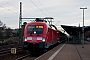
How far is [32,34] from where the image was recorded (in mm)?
21875

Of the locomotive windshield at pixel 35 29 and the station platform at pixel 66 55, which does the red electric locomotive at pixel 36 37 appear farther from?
the station platform at pixel 66 55

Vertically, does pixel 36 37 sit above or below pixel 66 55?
above

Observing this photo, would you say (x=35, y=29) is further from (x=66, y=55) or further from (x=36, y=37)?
(x=66, y=55)

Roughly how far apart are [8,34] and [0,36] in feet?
28.6

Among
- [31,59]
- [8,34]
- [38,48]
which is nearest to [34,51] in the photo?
[38,48]

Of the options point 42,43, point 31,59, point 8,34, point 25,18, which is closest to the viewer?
point 31,59

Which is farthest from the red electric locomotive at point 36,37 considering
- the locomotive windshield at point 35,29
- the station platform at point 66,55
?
the station platform at point 66,55

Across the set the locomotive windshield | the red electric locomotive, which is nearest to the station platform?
the red electric locomotive

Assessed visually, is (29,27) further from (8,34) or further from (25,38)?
(8,34)

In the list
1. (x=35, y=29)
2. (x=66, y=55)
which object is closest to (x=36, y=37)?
(x=35, y=29)

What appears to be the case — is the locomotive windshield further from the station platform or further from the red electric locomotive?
the station platform

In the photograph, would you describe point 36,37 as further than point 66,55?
Yes

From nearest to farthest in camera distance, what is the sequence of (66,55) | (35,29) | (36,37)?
(66,55), (36,37), (35,29)

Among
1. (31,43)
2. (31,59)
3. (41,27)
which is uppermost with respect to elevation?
(41,27)
